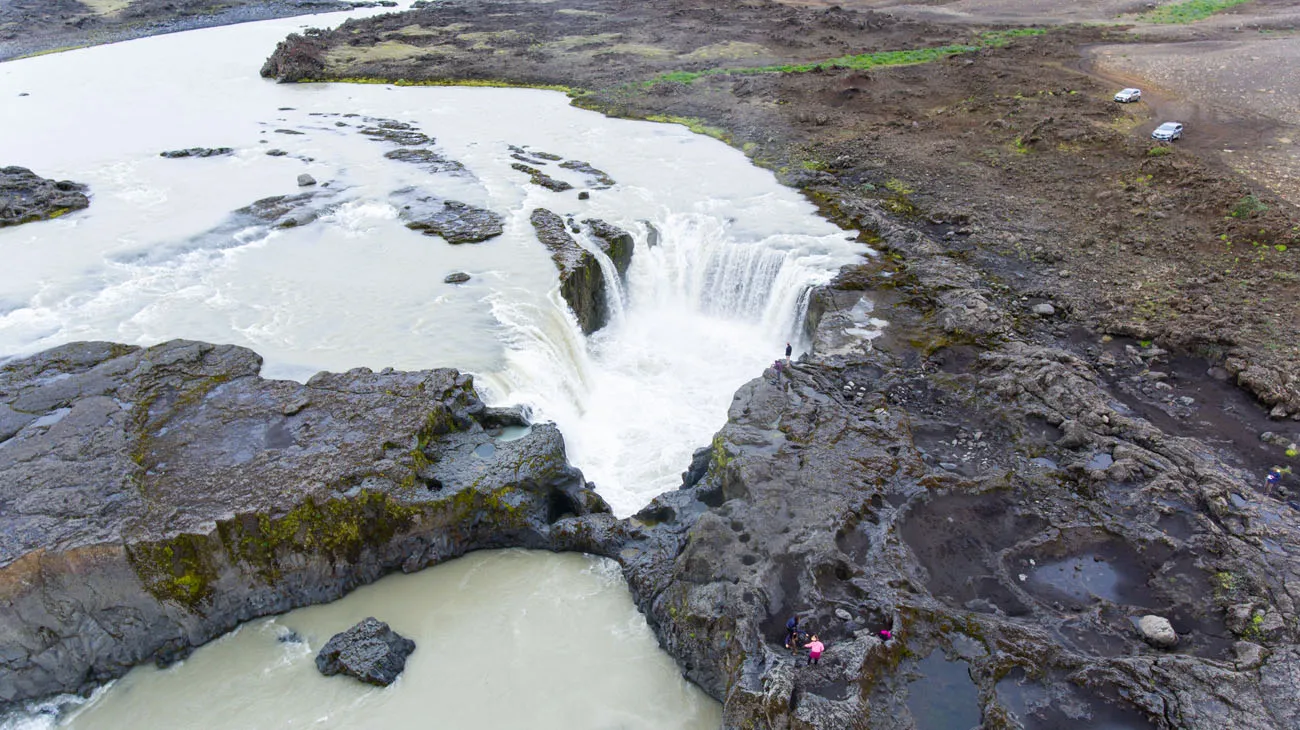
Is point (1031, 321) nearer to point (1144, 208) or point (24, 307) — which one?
point (1144, 208)

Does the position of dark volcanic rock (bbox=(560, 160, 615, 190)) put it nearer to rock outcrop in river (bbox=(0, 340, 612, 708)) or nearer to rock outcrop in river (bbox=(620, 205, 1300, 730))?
rock outcrop in river (bbox=(0, 340, 612, 708))

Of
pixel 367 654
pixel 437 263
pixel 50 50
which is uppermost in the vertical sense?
pixel 50 50

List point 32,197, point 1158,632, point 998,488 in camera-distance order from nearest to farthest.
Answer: point 1158,632
point 998,488
point 32,197

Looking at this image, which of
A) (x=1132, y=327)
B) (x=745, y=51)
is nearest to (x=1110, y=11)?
(x=745, y=51)

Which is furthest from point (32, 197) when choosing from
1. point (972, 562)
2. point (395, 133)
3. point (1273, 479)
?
point (1273, 479)

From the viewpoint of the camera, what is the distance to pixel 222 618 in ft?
33.8

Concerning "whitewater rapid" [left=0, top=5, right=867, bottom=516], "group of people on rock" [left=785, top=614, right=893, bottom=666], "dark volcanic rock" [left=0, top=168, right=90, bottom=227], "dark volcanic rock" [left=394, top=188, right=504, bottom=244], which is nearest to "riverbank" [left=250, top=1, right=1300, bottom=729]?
"group of people on rock" [left=785, top=614, right=893, bottom=666]

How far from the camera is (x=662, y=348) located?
1988 cm

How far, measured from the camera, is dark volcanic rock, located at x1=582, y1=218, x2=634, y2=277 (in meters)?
20.5

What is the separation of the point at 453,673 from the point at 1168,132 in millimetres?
28237

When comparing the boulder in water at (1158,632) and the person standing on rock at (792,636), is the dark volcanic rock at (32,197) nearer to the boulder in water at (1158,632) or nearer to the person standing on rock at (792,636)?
the person standing on rock at (792,636)

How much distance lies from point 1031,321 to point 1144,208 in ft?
25.6

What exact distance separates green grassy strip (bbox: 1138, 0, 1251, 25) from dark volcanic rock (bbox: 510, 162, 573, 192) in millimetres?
41574

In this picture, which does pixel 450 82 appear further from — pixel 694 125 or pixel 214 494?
pixel 214 494
